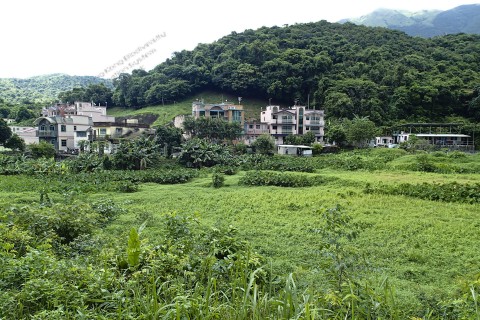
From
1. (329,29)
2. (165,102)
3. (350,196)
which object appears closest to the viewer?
(350,196)

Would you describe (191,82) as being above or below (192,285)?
above

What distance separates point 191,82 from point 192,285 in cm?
6412

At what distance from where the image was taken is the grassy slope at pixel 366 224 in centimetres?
872

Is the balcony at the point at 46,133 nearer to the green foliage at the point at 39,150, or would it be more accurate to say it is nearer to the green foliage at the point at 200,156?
the green foliage at the point at 39,150

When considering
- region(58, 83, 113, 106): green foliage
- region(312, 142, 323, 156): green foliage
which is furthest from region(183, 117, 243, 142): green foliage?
region(58, 83, 113, 106): green foliage

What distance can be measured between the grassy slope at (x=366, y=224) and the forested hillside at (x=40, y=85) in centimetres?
8243

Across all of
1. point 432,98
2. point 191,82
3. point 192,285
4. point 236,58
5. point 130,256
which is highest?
point 236,58

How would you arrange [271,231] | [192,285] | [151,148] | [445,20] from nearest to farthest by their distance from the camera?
1. [192,285]
2. [271,231]
3. [151,148]
4. [445,20]

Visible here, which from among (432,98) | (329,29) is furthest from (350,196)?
(329,29)

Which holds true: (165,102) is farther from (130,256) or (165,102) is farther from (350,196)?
(130,256)

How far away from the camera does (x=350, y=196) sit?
18.4 meters

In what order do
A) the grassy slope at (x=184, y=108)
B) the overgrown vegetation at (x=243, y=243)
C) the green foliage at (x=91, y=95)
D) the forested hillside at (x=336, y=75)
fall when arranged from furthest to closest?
the green foliage at (x=91, y=95) < the grassy slope at (x=184, y=108) < the forested hillside at (x=336, y=75) < the overgrown vegetation at (x=243, y=243)

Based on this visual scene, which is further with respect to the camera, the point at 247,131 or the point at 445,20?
the point at 445,20

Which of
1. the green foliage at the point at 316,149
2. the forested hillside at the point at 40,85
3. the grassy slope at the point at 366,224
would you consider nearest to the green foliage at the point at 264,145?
the green foliage at the point at 316,149
